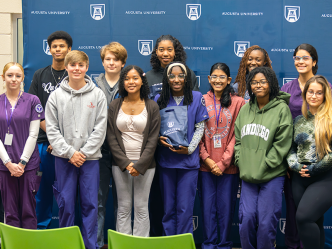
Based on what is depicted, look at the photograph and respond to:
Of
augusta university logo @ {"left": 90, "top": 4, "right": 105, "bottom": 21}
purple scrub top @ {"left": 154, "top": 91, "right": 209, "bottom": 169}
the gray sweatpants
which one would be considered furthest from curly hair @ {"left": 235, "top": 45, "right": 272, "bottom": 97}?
augusta university logo @ {"left": 90, "top": 4, "right": 105, "bottom": 21}

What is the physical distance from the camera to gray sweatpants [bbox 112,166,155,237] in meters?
2.97

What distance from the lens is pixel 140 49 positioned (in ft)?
13.0

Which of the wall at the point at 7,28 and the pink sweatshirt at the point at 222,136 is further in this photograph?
the wall at the point at 7,28

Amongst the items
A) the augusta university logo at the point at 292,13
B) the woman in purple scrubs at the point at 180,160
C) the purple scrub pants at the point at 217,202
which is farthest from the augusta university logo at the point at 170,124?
the augusta university logo at the point at 292,13

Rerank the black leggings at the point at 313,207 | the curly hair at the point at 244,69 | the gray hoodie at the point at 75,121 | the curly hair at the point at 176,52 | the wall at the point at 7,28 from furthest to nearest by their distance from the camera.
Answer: the wall at the point at 7,28
the curly hair at the point at 176,52
the curly hair at the point at 244,69
the gray hoodie at the point at 75,121
the black leggings at the point at 313,207

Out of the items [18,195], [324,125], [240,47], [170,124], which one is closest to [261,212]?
[324,125]

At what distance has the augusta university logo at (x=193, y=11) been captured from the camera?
153 inches

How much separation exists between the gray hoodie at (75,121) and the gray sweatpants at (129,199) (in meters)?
0.31

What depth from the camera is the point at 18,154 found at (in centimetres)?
301

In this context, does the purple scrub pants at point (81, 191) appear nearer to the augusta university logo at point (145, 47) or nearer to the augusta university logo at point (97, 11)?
the augusta university logo at point (145, 47)

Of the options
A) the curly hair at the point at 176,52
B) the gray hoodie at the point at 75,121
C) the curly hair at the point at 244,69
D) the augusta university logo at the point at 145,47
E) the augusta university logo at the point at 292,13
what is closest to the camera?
the gray hoodie at the point at 75,121

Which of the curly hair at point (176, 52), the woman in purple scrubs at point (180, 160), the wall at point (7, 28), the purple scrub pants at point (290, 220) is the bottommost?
the purple scrub pants at point (290, 220)

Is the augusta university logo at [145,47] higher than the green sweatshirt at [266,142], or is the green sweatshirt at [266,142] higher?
the augusta university logo at [145,47]

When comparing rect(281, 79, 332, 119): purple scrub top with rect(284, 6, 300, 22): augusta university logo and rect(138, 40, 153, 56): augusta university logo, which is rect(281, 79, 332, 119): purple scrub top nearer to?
rect(284, 6, 300, 22): augusta university logo
